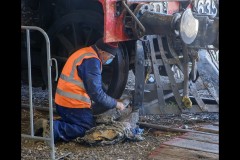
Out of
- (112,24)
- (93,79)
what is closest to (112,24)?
(112,24)

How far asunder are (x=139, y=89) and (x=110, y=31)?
94 cm

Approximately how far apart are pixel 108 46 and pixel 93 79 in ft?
1.45

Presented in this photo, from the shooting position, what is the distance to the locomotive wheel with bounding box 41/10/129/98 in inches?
214

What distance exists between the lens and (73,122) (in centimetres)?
480

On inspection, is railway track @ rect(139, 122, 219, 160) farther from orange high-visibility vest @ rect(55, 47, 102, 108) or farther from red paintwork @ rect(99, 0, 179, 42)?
red paintwork @ rect(99, 0, 179, 42)

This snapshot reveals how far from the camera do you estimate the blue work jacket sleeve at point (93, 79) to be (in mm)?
4641

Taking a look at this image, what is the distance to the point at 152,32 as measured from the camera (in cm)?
493

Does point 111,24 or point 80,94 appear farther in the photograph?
point 111,24

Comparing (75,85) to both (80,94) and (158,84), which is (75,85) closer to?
(80,94)

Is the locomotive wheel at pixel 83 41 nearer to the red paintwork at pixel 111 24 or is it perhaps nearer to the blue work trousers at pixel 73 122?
the red paintwork at pixel 111 24
